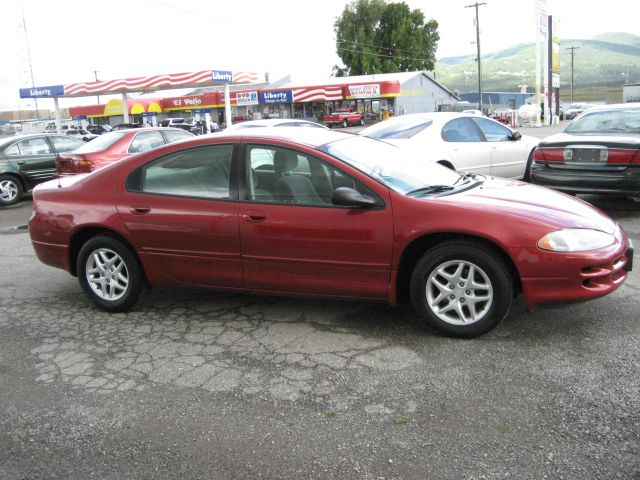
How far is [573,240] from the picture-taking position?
3826 mm

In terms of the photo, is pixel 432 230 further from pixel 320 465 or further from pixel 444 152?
pixel 444 152

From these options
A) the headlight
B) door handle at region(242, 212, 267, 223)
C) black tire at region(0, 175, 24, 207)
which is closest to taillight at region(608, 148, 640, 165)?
the headlight

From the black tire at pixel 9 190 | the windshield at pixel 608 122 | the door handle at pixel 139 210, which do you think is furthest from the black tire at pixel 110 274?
the black tire at pixel 9 190

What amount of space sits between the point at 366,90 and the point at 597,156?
4903 centimetres

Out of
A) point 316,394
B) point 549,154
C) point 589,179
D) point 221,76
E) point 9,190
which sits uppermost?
point 221,76

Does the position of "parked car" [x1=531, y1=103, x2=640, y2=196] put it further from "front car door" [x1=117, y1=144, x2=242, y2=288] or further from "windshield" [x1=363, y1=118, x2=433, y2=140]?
"front car door" [x1=117, y1=144, x2=242, y2=288]

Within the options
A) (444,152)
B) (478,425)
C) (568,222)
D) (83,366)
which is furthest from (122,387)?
(444,152)

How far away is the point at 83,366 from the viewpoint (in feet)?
12.9

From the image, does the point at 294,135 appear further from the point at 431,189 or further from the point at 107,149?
the point at 107,149

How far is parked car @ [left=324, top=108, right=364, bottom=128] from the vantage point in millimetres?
52062

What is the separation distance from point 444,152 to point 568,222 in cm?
504

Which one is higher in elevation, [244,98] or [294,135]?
[244,98]

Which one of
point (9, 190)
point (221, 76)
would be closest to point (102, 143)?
point (9, 190)

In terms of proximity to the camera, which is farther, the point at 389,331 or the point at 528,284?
the point at 389,331
